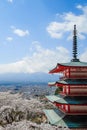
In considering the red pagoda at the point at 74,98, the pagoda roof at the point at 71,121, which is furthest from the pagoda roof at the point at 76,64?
the pagoda roof at the point at 71,121

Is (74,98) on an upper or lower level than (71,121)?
upper

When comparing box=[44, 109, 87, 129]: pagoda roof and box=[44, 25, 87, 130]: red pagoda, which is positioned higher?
box=[44, 25, 87, 130]: red pagoda

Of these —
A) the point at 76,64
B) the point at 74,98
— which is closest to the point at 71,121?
the point at 74,98

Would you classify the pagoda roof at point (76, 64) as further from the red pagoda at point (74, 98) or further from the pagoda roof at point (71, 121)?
the pagoda roof at point (71, 121)

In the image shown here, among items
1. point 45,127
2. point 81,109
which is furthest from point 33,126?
point 81,109

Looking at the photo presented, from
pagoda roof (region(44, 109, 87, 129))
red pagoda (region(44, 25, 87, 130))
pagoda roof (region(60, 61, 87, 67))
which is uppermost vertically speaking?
pagoda roof (region(60, 61, 87, 67))

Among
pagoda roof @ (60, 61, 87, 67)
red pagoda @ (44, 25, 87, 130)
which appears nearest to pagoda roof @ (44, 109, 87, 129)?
red pagoda @ (44, 25, 87, 130)

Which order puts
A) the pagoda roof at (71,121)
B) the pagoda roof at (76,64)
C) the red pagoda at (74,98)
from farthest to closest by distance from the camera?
the pagoda roof at (76,64) < the red pagoda at (74,98) < the pagoda roof at (71,121)

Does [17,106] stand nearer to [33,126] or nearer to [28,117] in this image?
[28,117]

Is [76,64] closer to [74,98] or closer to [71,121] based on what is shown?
[74,98]

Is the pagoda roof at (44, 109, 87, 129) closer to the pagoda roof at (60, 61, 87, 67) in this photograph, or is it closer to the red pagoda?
the red pagoda

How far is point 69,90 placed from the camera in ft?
92.1

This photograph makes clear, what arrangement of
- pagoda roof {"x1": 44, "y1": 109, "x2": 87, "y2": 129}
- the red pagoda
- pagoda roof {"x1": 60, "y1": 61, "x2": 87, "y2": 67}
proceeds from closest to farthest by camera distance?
pagoda roof {"x1": 44, "y1": 109, "x2": 87, "y2": 129} < the red pagoda < pagoda roof {"x1": 60, "y1": 61, "x2": 87, "y2": 67}

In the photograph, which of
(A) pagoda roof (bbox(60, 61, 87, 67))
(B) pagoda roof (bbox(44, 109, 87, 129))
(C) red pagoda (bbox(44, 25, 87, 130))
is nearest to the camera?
(B) pagoda roof (bbox(44, 109, 87, 129))
